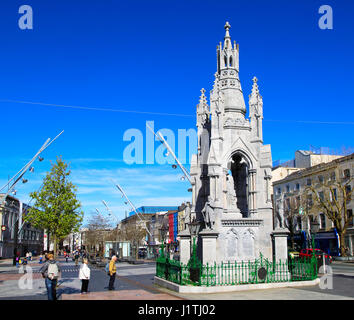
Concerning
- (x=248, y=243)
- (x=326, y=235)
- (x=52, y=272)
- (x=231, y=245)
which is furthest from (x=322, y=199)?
(x=52, y=272)

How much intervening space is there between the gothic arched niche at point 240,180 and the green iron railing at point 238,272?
123 inches

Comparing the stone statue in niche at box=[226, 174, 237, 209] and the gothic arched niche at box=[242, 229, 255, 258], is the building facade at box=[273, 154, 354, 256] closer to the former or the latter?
the stone statue in niche at box=[226, 174, 237, 209]

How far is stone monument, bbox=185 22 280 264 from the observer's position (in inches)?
672

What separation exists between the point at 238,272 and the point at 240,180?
5.40 metres

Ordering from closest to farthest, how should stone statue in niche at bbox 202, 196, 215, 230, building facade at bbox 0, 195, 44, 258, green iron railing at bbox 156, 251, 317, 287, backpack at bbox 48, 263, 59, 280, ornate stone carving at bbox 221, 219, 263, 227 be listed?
backpack at bbox 48, 263, 59, 280 → green iron railing at bbox 156, 251, 317, 287 → stone statue in niche at bbox 202, 196, 215, 230 → ornate stone carving at bbox 221, 219, 263, 227 → building facade at bbox 0, 195, 44, 258

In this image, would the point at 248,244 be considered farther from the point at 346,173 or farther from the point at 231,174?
the point at 346,173

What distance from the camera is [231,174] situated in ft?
66.7

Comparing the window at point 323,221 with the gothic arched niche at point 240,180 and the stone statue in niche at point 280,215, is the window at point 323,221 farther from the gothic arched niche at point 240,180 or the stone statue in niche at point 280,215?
the stone statue in niche at point 280,215

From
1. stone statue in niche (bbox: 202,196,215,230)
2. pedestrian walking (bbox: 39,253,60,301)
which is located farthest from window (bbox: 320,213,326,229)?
pedestrian walking (bbox: 39,253,60,301)

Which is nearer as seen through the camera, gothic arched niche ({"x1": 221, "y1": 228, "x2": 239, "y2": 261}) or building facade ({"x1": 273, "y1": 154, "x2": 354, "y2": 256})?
gothic arched niche ({"x1": 221, "y1": 228, "x2": 239, "y2": 261})

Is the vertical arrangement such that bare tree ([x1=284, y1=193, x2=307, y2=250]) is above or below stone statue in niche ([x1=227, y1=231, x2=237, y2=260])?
above

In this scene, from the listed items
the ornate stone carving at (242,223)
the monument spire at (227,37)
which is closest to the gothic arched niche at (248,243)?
the ornate stone carving at (242,223)

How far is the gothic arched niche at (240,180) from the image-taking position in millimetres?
19578
